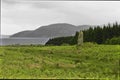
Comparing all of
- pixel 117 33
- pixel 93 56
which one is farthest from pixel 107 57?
pixel 117 33

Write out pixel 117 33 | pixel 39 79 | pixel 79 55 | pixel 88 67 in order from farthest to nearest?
pixel 117 33
pixel 79 55
pixel 88 67
pixel 39 79

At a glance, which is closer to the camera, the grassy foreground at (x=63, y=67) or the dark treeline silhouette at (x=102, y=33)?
the grassy foreground at (x=63, y=67)

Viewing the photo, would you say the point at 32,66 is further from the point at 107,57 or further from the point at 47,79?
the point at 107,57

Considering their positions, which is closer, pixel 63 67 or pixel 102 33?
pixel 63 67

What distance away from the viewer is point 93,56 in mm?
31500

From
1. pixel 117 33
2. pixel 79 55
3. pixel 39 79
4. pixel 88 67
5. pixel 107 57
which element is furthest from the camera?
pixel 117 33

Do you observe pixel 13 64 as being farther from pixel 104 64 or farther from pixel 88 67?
pixel 104 64

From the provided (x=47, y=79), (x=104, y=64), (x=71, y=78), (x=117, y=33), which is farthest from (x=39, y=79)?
(x=117, y=33)

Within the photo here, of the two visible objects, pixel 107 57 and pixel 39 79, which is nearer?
pixel 39 79

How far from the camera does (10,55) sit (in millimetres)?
31672

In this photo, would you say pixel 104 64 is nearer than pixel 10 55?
Yes

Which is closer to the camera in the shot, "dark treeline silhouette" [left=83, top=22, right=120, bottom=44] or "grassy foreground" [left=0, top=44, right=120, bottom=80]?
"grassy foreground" [left=0, top=44, right=120, bottom=80]

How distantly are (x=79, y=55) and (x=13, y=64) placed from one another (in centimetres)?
932

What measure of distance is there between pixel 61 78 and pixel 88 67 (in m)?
5.61
